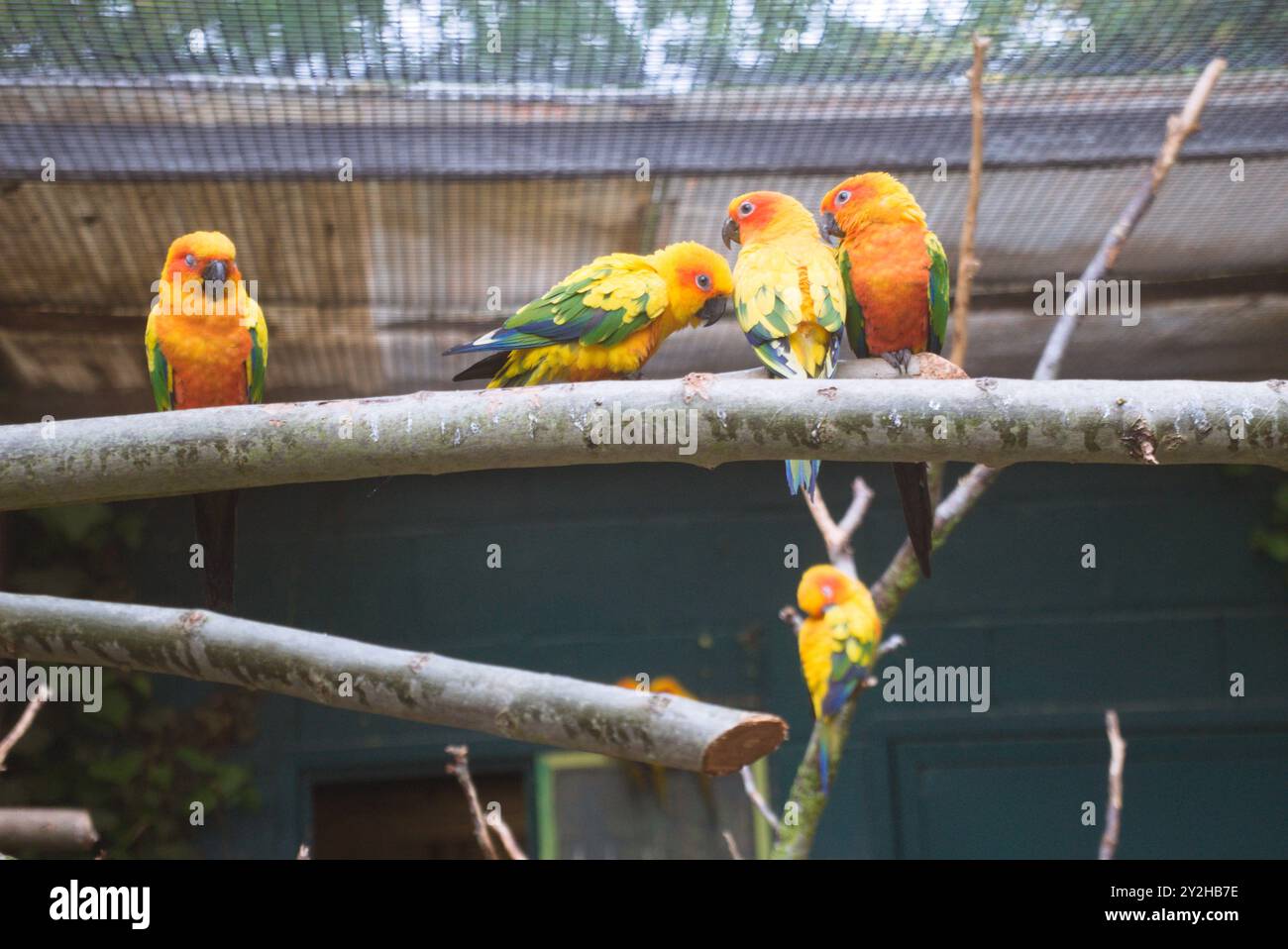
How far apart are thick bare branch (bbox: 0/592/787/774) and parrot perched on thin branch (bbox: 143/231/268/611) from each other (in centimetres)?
52

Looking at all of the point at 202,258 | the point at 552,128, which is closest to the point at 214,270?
the point at 202,258

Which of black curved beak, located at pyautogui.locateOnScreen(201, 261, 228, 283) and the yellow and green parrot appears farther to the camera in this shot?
the yellow and green parrot

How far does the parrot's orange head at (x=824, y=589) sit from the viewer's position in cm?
240

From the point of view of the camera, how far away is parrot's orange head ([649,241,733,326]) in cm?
195

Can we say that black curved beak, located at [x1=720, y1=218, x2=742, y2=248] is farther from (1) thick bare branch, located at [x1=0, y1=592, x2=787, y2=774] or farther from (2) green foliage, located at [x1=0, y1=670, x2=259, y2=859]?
(2) green foliage, located at [x1=0, y1=670, x2=259, y2=859]

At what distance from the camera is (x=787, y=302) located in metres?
1.77

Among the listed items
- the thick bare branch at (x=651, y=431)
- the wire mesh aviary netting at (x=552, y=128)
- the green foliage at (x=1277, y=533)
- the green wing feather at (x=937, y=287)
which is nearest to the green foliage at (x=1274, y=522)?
the green foliage at (x=1277, y=533)

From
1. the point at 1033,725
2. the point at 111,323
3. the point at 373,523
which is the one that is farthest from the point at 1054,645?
the point at 111,323

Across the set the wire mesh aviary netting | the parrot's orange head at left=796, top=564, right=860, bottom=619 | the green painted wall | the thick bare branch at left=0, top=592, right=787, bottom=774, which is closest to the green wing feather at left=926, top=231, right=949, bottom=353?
the wire mesh aviary netting

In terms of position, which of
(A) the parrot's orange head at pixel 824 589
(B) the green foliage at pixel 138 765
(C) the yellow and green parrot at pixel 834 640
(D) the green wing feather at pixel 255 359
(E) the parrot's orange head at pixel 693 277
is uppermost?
(E) the parrot's orange head at pixel 693 277

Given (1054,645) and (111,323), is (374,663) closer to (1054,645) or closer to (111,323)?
(111,323)

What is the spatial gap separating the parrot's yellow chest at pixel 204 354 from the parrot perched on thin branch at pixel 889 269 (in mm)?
1057

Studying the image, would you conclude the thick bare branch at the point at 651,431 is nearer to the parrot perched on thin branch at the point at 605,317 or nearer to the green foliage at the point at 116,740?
the parrot perched on thin branch at the point at 605,317
